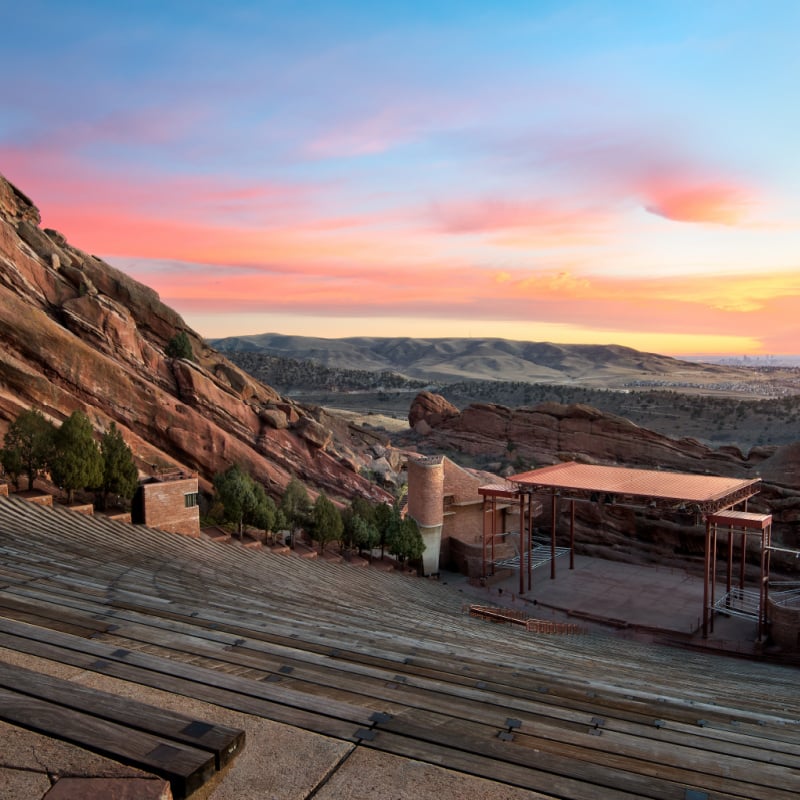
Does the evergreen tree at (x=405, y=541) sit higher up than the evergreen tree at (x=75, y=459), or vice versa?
the evergreen tree at (x=75, y=459)

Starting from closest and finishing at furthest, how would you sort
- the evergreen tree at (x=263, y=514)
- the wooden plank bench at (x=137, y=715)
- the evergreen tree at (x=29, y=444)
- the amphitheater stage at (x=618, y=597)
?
the wooden plank bench at (x=137, y=715), the evergreen tree at (x=29, y=444), the amphitheater stage at (x=618, y=597), the evergreen tree at (x=263, y=514)

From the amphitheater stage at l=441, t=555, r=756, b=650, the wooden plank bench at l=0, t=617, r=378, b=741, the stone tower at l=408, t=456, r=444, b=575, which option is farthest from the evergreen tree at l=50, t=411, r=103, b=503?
the wooden plank bench at l=0, t=617, r=378, b=741

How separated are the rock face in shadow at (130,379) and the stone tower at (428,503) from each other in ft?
15.5

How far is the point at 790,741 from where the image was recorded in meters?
6.86

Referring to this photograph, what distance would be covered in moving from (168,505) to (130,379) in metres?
9.97

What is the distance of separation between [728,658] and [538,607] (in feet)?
30.8

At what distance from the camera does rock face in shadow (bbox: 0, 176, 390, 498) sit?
3014 cm

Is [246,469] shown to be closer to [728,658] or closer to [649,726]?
[728,658]

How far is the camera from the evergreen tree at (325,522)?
31.6 metres

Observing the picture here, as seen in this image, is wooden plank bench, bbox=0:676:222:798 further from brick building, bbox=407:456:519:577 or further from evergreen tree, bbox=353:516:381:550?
brick building, bbox=407:456:519:577

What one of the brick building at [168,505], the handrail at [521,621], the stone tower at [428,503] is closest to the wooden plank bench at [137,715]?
the handrail at [521,621]

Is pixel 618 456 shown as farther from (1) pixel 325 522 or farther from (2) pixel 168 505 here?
(2) pixel 168 505

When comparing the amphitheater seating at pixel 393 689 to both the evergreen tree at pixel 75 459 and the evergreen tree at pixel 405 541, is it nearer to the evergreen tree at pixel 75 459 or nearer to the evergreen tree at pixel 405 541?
the evergreen tree at pixel 75 459

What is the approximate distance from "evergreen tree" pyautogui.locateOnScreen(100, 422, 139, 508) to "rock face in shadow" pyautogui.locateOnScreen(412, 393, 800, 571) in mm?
29170
